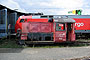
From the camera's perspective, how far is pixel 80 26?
679 inches

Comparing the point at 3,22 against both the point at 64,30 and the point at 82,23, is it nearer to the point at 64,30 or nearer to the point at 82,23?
the point at 64,30

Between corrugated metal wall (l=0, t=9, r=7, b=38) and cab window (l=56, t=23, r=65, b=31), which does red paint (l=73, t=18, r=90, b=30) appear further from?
corrugated metal wall (l=0, t=9, r=7, b=38)

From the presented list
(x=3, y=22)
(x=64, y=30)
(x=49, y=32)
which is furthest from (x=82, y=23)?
(x=3, y=22)

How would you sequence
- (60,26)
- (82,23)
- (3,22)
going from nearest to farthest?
(60,26) < (3,22) < (82,23)

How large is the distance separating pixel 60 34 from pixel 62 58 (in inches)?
166

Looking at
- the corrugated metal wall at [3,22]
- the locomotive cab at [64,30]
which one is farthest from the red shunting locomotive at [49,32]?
the corrugated metal wall at [3,22]

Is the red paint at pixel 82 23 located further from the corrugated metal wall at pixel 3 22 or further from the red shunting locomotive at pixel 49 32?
the corrugated metal wall at pixel 3 22

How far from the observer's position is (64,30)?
11148mm

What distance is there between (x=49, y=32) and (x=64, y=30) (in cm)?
143

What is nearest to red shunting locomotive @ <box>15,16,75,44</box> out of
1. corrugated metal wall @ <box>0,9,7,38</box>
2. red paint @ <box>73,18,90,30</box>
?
corrugated metal wall @ <box>0,9,7,38</box>

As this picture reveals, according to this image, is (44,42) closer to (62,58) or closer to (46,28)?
(46,28)

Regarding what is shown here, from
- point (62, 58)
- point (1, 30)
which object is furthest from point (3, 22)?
point (62, 58)

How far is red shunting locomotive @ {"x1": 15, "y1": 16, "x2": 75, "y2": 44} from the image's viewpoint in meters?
11.1

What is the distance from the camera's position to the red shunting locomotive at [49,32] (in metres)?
11.1
